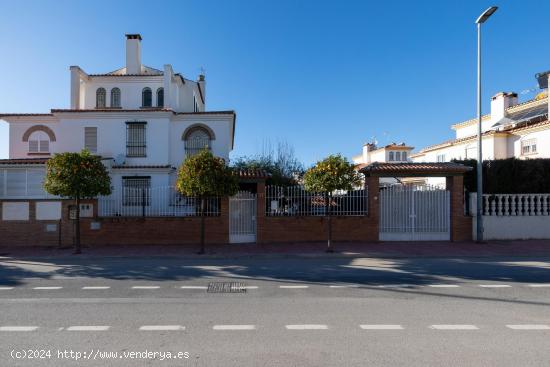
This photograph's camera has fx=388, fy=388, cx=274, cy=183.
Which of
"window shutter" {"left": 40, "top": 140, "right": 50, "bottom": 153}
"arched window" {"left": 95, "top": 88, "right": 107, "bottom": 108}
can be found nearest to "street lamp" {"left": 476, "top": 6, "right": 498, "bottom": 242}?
"arched window" {"left": 95, "top": 88, "right": 107, "bottom": 108}

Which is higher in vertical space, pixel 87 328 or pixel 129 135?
pixel 129 135

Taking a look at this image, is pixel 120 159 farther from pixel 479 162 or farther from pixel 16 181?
pixel 479 162

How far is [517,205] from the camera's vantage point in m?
15.8

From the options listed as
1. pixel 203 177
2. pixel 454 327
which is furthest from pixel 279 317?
pixel 203 177

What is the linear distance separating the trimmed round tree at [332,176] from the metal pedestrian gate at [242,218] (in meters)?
3.09

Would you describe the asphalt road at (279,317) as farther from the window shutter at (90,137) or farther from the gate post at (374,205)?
the window shutter at (90,137)

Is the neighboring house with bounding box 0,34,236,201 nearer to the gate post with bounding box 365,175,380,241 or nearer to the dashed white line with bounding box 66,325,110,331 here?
the gate post with bounding box 365,175,380,241

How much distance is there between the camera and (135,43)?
27.1m

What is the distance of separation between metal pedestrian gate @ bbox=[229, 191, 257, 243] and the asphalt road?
512 centimetres

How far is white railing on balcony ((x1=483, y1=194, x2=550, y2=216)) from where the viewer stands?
51.1 feet

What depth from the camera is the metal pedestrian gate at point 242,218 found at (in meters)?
15.4

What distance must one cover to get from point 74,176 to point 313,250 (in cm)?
838

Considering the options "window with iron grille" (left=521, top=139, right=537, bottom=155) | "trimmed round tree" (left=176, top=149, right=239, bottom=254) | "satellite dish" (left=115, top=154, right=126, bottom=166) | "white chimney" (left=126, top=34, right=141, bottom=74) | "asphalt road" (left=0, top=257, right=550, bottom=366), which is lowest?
"asphalt road" (left=0, top=257, right=550, bottom=366)

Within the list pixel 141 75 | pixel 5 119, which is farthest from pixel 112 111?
pixel 5 119
